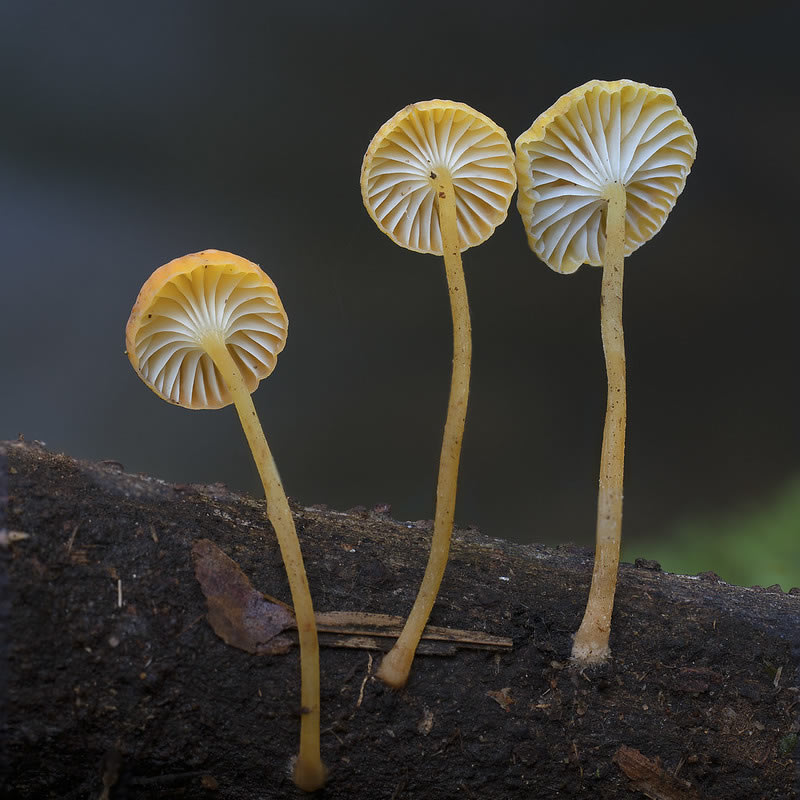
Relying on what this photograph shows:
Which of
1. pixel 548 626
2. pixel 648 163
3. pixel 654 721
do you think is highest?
pixel 648 163

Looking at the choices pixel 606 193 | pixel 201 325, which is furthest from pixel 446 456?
pixel 606 193

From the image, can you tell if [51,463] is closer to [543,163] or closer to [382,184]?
[382,184]

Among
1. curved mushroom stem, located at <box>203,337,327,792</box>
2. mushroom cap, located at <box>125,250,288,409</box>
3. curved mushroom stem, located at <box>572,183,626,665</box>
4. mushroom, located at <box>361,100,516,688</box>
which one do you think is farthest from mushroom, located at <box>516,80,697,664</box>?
mushroom cap, located at <box>125,250,288,409</box>

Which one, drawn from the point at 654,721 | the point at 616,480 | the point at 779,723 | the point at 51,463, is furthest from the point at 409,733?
the point at 51,463

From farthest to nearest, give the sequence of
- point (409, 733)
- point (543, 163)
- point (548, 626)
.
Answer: point (543, 163) < point (548, 626) < point (409, 733)

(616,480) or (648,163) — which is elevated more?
(648,163)

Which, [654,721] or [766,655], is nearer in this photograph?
[654,721]

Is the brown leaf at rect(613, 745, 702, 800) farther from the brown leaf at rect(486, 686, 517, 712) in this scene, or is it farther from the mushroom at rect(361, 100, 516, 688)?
the mushroom at rect(361, 100, 516, 688)

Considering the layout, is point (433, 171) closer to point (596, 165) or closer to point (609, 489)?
point (596, 165)
